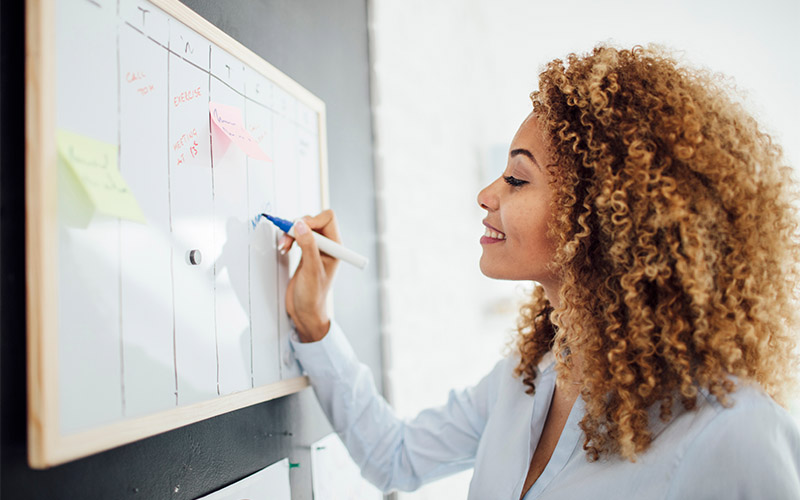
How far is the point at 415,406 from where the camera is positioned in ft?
4.46

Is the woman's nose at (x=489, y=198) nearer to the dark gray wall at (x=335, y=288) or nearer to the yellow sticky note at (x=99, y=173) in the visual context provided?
the dark gray wall at (x=335, y=288)

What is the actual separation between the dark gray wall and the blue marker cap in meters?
0.26

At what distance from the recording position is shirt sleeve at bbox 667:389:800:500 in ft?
2.07

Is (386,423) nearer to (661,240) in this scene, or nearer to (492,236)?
(492,236)

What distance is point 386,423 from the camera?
979 millimetres

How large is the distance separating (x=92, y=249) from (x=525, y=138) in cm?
61

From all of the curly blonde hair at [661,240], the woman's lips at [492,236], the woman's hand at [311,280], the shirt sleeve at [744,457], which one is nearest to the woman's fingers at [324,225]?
the woman's hand at [311,280]

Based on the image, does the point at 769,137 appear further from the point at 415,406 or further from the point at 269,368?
the point at 415,406

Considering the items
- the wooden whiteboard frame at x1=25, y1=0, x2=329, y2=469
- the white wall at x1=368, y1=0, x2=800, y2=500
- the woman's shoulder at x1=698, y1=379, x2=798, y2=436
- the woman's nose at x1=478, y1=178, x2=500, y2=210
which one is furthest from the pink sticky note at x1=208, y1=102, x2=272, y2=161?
the woman's shoulder at x1=698, y1=379, x2=798, y2=436

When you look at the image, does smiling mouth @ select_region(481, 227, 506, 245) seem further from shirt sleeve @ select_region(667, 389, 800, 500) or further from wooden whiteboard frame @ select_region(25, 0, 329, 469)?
wooden whiteboard frame @ select_region(25, 0, 329, 469)

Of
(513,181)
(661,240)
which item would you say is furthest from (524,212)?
(661,240)

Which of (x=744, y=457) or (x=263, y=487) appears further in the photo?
(x=263, y=487)

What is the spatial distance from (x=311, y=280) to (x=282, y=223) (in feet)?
0.35

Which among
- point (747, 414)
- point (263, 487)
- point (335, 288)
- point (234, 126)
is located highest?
point (234, 126)
